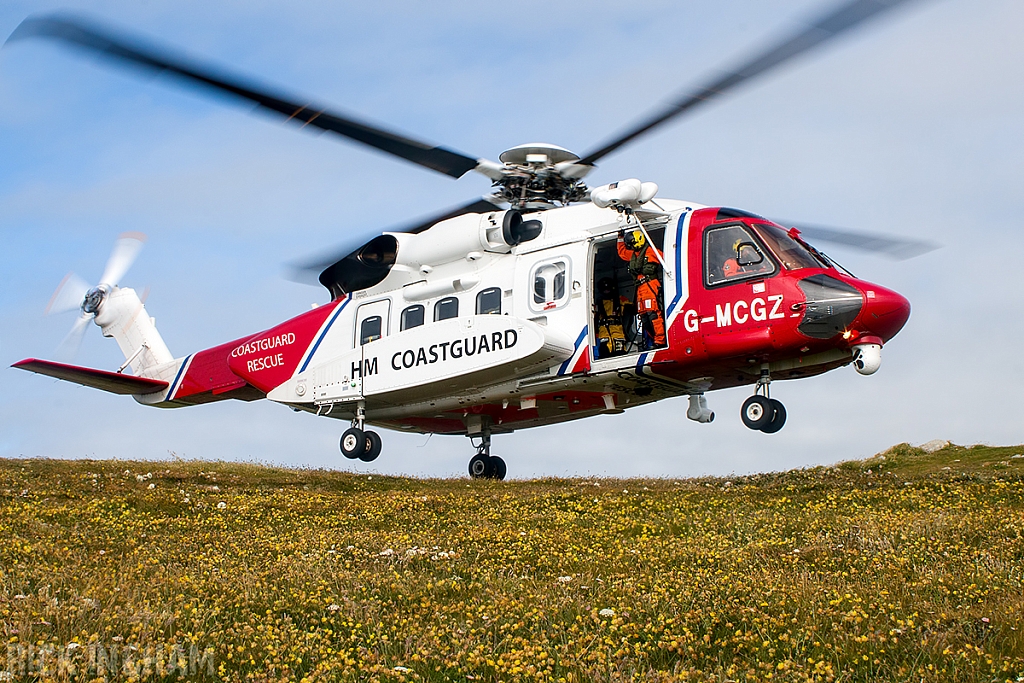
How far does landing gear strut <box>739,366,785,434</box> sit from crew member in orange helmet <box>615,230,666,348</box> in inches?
78.4

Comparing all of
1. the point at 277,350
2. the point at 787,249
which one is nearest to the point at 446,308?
the point at 277,350

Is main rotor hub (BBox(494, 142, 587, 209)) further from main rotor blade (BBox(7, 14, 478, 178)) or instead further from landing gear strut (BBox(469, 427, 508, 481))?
landing gear strut (BBox(469, 427, 508, 481))

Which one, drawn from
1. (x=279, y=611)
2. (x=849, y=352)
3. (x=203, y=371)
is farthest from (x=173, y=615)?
(x=203, y=371)

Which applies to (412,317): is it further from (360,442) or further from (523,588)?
(523,588)

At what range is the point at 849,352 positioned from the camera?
18.2m

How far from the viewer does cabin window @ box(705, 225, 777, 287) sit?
18.0 meters

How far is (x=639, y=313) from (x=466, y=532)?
22.8ft

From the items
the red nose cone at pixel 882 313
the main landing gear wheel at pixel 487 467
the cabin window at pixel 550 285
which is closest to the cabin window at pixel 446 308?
the cabin window at pixel 550 285

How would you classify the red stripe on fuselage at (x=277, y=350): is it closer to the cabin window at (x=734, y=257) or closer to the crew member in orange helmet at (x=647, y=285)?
the crew member in orange helmet at (x=647, y=285)

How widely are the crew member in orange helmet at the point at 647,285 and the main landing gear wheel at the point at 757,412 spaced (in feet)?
6.48

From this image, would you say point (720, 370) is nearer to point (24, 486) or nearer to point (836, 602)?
point (836, 602)

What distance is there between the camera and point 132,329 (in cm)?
2800

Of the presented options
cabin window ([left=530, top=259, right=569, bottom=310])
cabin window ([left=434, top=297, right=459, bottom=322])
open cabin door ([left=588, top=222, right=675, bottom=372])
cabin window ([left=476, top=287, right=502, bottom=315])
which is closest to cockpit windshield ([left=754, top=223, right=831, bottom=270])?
open cabin door ([left=588, top=222, right=675, bottom=372])

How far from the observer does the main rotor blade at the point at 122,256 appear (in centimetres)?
2750
